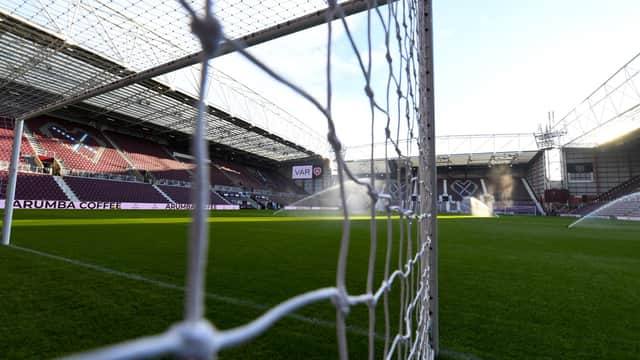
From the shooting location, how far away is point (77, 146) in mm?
19375

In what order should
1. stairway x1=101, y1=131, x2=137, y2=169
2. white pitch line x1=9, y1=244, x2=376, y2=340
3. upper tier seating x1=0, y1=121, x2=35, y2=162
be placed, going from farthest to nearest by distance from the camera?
stairway x1=101, y1=131, x2=137, y2=169 → upper tier seating x1=0, y1=121, x2=35, y2=162 → white pitch line x1=9, y1=244, x2=376, y2=340

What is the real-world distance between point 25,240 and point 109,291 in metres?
3.18

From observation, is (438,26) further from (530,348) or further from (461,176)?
(461,176)

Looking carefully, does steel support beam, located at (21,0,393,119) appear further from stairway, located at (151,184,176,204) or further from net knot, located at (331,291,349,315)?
stairway, located at (151,184,176,204)

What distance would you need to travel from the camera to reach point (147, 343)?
27cm

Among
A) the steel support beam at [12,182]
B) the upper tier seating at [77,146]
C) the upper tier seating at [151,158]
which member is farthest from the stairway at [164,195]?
the steel support beam at [12,182]

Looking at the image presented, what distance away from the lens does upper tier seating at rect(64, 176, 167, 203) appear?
637 inches

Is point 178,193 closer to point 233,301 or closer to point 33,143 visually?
point 33,143

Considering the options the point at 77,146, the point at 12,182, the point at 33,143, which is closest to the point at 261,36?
the point at 12,182

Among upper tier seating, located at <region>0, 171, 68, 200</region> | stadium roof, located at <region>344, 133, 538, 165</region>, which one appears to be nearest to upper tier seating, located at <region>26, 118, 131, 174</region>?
upper tier seating, located at <region>0, 171, 68, 200</region>

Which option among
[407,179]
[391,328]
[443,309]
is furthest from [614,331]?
[407,179]

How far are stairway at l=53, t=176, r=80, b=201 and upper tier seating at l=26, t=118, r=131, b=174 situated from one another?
164 cm

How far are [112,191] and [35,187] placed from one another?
132 inches

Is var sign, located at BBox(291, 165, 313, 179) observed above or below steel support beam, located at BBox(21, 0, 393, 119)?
above
